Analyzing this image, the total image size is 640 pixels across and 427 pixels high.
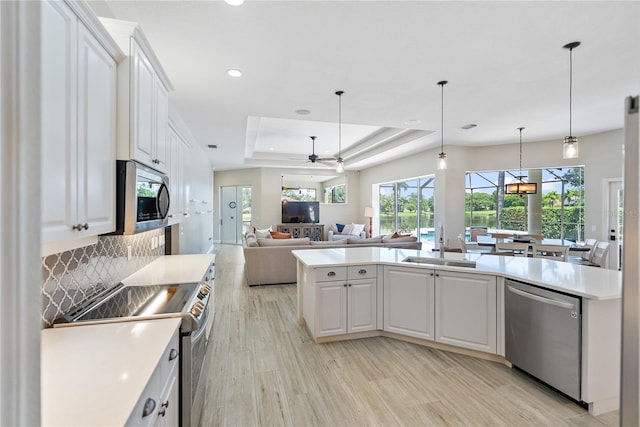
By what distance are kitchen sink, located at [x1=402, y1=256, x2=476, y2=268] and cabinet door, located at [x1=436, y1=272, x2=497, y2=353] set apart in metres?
0.21

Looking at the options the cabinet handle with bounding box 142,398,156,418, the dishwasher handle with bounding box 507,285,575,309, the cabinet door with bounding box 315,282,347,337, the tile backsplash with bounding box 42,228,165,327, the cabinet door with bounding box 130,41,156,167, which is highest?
the cabinet door with bounding box 130,41,156,167

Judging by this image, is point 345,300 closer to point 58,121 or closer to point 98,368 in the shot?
point 98,368

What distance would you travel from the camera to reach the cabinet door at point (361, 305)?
10.1 feet

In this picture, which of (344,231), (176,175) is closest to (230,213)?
(344,231)

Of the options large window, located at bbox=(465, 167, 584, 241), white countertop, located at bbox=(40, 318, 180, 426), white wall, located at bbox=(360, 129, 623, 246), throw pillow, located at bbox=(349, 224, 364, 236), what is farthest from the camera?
throw pillow, located at bbox=(349, 224, 364, 236)

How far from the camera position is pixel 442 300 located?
2826 millimetres

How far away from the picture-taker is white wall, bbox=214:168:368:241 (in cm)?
952

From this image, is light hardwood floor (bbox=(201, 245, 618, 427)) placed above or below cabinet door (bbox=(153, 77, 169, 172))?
below

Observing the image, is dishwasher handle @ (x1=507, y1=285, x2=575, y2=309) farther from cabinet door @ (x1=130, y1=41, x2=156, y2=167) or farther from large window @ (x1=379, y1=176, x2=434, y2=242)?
large window @ (x1=379, y1=176, x2=434, y2=242)

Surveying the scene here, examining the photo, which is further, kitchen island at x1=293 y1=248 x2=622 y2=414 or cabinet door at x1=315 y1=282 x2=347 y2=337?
cabinet door at x1=315 y1=282 x2=347 y2=337

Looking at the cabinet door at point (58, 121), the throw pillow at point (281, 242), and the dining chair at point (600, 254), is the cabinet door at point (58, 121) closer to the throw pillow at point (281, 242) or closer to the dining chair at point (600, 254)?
the throw pillow at point (281, 242)

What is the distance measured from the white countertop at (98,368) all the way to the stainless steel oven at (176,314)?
0.08m

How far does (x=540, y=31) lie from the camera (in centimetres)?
231

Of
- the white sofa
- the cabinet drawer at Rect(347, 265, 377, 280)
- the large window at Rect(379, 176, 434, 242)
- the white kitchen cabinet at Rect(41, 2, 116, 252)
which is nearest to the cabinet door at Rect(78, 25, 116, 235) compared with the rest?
the white kitchen cabinet at Rect(41, 2, 116, 252)
